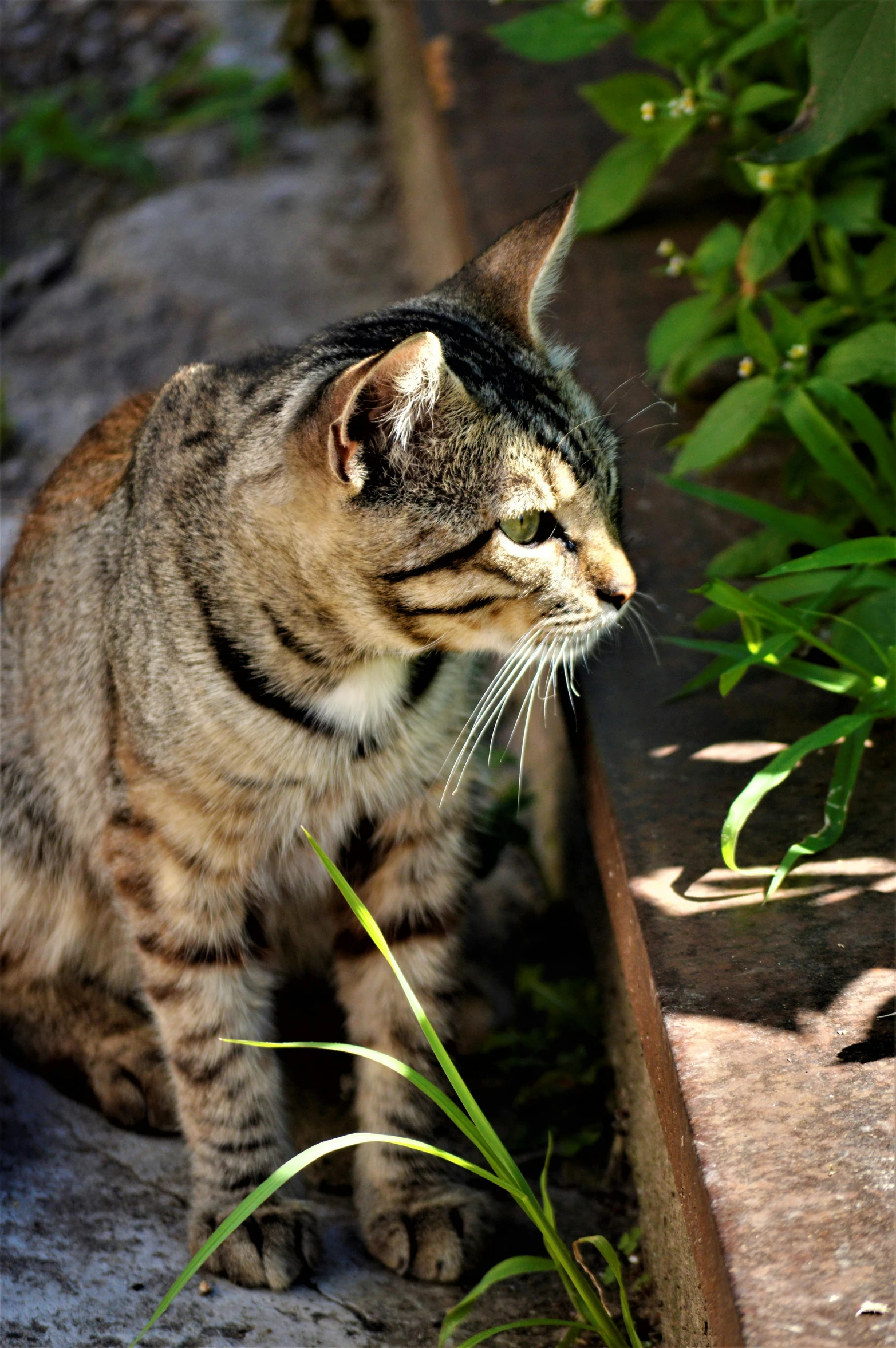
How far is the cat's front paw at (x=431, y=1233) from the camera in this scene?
88.5 inches

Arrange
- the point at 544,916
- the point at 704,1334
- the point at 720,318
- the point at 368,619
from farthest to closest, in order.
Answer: the point at 544,916 < the point at 720,318 < the point at 368,619 < the point at 704,1334

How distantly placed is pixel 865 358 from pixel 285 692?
131 cm

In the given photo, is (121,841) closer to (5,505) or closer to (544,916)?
(544,916)

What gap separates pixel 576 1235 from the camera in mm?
2338

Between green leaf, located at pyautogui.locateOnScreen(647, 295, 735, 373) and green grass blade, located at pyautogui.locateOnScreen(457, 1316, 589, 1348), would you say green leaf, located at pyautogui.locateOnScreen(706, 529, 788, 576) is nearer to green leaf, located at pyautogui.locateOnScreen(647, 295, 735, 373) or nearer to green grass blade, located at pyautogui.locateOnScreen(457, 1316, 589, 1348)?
green leaf, located at pyautogui.locateOnScreen(647, 295, 735, 373)

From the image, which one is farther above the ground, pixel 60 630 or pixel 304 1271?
pixel 60 630

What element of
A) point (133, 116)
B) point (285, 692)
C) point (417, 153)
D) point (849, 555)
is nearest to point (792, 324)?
point (849, 555)

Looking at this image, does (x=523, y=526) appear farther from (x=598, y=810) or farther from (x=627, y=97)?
(x=627, y=97)

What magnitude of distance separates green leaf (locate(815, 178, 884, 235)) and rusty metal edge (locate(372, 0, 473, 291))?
4.19ft

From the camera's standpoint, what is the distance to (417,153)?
529 cm

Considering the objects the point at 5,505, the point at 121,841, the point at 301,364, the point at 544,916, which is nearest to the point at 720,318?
the point at 301,364

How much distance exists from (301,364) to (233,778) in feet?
2.42

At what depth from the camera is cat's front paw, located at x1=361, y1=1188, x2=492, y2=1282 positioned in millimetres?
2248

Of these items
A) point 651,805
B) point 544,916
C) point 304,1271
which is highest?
point 651,805
